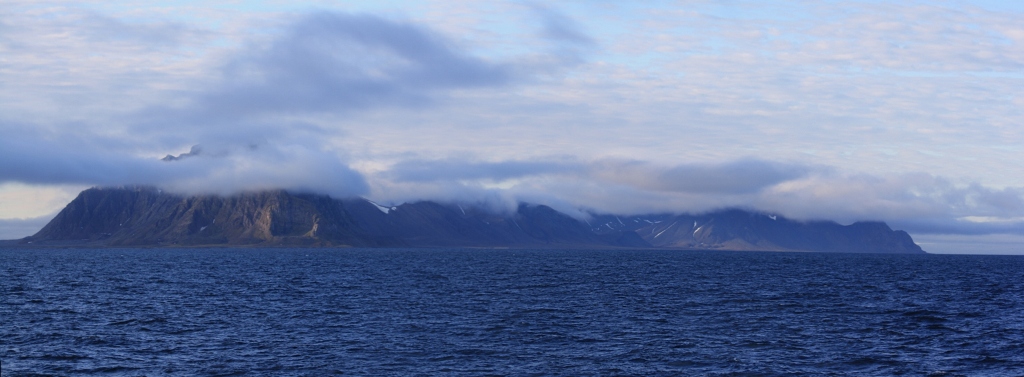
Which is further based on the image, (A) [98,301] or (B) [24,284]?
(B) [24,284]

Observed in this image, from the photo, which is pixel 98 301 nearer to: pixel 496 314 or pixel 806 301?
pixel 496 314

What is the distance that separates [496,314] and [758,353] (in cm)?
2911

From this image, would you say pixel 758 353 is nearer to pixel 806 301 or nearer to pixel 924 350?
pixel 924 350

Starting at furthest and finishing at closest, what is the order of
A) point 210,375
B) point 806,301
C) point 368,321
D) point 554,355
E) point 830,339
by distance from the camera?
point 806,301, point 368,321, point 830,339, point 554,355, point 210,375

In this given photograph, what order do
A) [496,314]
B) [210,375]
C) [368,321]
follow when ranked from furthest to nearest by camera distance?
[496,314]
[368,321]
[210,375]

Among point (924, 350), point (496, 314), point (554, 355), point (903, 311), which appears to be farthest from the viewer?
point (903, 311)

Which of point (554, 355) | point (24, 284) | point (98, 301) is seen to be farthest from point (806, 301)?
point (24, 284)

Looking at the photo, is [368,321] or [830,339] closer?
[830,339]

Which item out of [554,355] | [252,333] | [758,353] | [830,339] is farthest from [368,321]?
[830,339]

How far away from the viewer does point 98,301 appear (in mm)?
92750

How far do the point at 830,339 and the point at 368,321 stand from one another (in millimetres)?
40514

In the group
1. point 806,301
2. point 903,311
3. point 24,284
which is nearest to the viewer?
point 903,311

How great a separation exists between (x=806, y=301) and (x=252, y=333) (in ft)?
218

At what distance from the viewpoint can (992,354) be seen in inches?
2394
